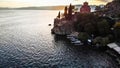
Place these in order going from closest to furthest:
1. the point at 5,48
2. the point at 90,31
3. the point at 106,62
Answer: the point at 106,62
the point at 5,48
the point at 90,31

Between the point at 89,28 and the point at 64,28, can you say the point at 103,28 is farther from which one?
the point at 64,28

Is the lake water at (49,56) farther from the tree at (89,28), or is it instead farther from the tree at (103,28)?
the tree at (103,28)

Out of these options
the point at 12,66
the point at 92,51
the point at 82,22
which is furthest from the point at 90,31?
the point at 12,66

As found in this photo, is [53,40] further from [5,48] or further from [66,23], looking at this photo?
[5,48]

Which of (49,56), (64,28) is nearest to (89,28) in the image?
(64,28)

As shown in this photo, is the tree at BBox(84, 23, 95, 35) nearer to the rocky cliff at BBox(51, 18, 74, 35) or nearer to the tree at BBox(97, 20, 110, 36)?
the tree at BBox(97, 20, 110, 36)

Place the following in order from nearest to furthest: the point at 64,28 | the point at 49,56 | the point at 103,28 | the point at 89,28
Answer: the point at 49,56, the point at 103,28, the point at 89,28, the point at 64,28

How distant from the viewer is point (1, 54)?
92375mm

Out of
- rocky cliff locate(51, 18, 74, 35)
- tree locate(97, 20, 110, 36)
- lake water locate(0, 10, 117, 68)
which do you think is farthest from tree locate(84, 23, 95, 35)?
rocky cliff locate(51, 18, 74, 35)

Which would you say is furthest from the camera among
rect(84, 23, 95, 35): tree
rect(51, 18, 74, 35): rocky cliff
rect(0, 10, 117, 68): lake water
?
rect(51, 18, 74, 35): rocky cliff

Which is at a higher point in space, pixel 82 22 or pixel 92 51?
pixel 82 22

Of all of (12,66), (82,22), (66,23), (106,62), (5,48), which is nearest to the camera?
(12,66)

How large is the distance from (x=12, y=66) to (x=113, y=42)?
64060 millimetres

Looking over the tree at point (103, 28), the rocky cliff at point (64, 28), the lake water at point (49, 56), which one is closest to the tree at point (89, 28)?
the tree at point (103, 28)
